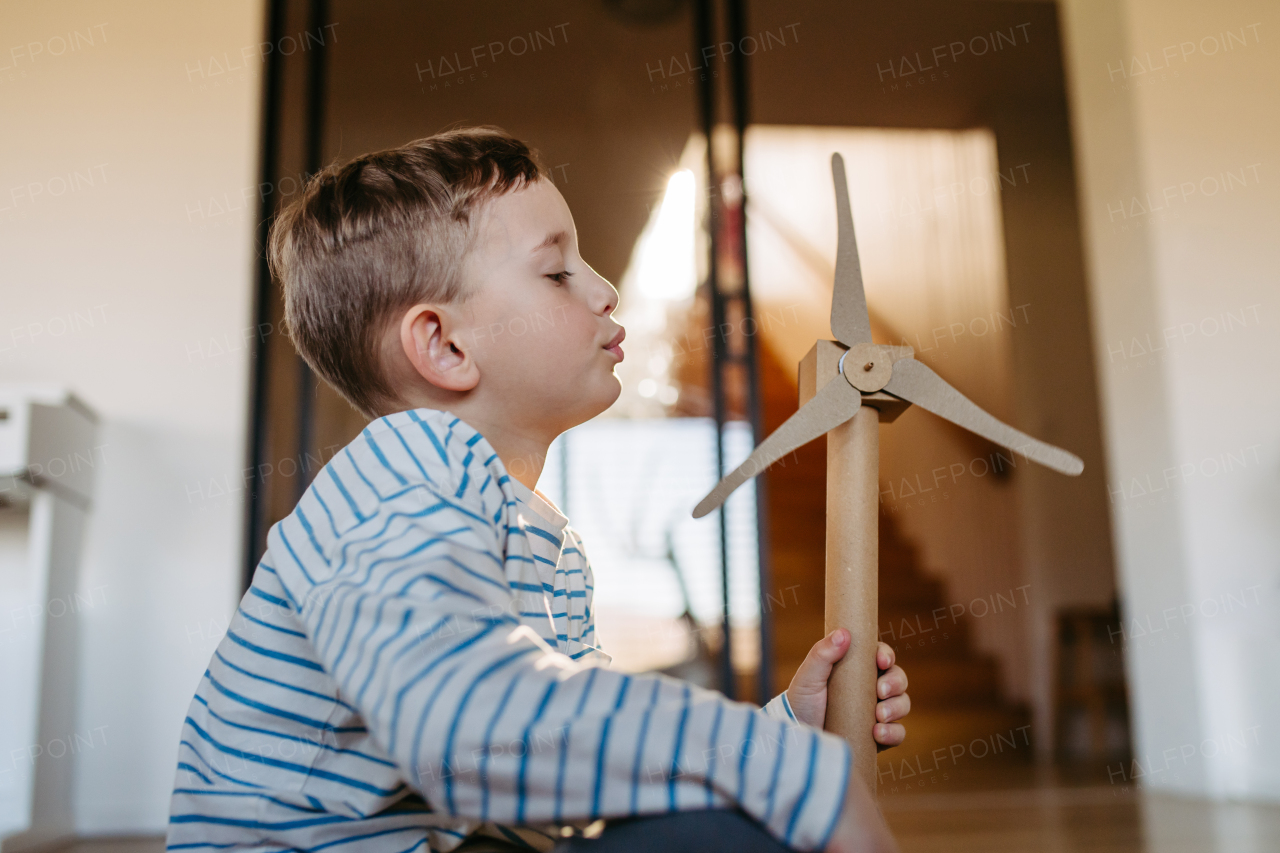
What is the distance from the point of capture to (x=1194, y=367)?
253 centimetres

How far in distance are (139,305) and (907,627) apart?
3.83 metres

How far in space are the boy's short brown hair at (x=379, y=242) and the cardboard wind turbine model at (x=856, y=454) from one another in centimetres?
32

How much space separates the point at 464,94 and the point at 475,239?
2550 millimetres

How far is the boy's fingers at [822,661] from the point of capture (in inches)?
29.5

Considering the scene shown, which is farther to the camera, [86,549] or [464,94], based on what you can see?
[464,94]

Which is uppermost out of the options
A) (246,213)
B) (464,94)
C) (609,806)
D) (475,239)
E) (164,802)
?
(464,94)

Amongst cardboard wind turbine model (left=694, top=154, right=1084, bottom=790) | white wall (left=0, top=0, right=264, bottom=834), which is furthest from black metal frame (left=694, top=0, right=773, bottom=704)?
cardboard wind turbine model (left=694, top=154, right=1084, bottom=790)

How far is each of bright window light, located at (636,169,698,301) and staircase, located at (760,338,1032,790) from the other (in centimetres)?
68

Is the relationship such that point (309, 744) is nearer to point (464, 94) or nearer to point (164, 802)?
point (164, 802)

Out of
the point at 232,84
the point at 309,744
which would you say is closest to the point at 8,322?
the point at 232,84

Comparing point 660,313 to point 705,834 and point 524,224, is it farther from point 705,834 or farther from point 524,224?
point 705,834

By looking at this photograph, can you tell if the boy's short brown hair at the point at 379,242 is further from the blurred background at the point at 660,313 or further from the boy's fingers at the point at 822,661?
the blurred background at the point at 660,313

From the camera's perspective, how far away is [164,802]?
2.22 meters

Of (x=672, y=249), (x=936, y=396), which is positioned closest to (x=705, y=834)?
(x=936, y=396)
